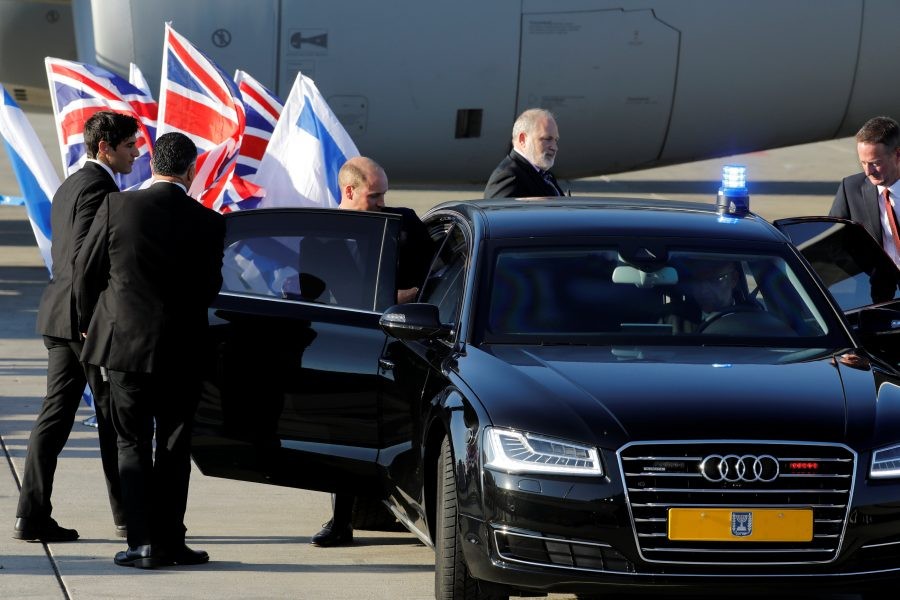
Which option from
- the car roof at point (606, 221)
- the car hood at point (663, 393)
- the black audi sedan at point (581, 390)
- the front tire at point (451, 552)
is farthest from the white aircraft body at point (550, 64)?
the front tire at point (451, 552)

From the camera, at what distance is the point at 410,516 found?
5859mm

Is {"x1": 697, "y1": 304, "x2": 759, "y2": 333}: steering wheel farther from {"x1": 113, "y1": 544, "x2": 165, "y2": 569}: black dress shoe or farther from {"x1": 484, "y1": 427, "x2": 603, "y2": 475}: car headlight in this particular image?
{"x1": 113, "y1": 544, "x2": 165, "y2": 569}: black dress shoe

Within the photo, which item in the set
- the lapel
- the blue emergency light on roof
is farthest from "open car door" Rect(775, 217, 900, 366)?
the lapel

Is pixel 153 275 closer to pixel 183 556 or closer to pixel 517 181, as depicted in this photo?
pixel 183 556

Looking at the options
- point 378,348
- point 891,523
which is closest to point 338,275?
point 378,348

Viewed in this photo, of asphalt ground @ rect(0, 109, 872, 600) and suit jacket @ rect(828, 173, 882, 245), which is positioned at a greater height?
suit jacket @ rect(828, 173, 882, 245)

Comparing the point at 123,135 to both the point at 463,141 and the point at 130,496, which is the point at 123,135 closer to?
the point at 130,496

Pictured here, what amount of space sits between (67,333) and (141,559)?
97 cm

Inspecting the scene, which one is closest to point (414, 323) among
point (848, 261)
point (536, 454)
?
point (536, 454)

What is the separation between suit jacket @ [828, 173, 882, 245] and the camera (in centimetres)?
778

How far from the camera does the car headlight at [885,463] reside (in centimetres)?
482

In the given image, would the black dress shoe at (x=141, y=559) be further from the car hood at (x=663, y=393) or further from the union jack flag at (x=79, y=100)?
the union jack flag at (x=79, y=100)

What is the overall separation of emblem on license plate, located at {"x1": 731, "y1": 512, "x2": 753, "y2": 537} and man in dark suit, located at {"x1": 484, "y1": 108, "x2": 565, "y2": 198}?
3.64 meters

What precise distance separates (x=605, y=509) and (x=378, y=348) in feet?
5.43
